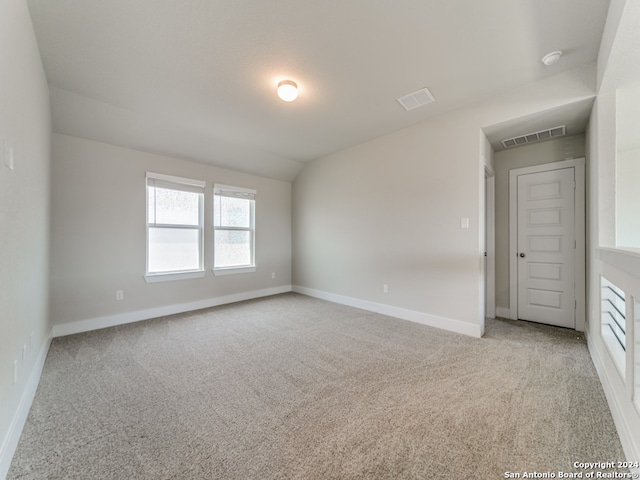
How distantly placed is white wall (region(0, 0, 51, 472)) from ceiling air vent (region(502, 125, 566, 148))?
452cm

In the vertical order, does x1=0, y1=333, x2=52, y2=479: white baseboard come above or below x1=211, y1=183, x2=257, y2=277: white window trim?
below

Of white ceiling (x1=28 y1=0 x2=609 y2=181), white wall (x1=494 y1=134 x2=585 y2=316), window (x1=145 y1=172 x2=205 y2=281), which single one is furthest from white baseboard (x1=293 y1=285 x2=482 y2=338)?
white ceiling (x1=28 y1=0 x2=609 y2=181)

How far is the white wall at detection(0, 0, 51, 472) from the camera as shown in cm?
129

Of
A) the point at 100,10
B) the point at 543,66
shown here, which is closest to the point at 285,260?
the point at 100,10

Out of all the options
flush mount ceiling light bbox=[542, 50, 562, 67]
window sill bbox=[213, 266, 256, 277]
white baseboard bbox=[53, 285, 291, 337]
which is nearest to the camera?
flush mount ceiling light bbox=[542, 50, 562, 67]

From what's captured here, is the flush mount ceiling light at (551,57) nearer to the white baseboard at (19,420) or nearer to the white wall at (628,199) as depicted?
the white wall at (628,199)

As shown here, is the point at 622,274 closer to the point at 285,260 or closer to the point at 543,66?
the point at 543,66

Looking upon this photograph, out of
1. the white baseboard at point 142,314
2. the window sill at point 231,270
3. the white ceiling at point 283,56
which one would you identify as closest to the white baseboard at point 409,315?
the window sill at point 231,270

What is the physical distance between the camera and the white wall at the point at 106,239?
9.95 ft

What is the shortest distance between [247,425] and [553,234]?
4.04 metres

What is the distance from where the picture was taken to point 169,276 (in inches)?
150

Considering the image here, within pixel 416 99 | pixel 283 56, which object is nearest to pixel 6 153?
pixel 283 56

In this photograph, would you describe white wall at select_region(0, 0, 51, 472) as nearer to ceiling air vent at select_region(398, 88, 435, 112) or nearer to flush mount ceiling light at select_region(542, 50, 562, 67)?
ceiling air vent at select_region(398, 88, 435, 112)

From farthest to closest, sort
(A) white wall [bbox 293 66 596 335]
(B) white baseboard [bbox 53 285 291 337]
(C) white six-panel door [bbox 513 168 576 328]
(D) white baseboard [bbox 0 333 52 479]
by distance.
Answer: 1. (C) white six-panel door [bbox 513 168 576 328]
2. (B) white baseboard [bbox 53 285 291 337]
3. (A) white wall [bbox 293 66 596 335]
4. (D) white baseboard [bbox 0 333 52 479]
